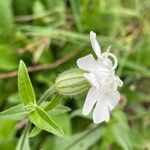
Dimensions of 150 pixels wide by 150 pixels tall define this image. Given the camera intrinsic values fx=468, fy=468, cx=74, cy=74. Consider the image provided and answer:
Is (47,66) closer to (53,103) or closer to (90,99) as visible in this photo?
(53,103)

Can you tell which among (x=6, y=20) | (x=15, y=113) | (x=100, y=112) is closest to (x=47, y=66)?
(x=6, y=20)

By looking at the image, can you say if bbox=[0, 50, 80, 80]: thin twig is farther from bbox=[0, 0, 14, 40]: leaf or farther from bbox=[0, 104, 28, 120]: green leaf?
bbox=[0, 104, 28, 120]: green leaf

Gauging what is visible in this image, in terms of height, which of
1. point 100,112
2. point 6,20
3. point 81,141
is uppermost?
point 100,112

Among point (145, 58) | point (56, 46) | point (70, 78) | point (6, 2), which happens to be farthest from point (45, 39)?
point (70, 78)

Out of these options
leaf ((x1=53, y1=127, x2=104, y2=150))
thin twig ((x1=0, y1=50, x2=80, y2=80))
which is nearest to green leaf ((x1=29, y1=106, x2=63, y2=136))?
leaf ((x1=53, y1=127, x2=104, y2=150))

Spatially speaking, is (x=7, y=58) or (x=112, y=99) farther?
(x=7, y=58)
